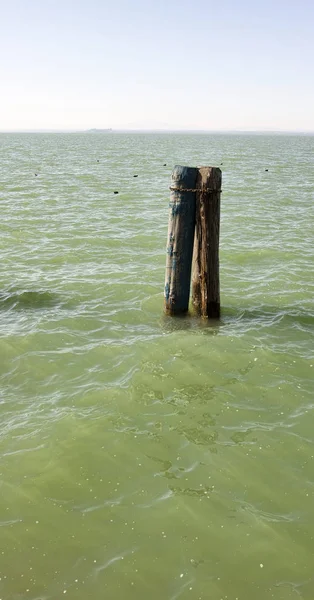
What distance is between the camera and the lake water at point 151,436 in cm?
418

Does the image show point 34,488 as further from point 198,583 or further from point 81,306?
point 81,306

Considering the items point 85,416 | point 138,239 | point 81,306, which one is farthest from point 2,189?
point 85,416

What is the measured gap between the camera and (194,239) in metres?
8.43

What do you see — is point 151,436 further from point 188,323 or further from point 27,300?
point 27,300

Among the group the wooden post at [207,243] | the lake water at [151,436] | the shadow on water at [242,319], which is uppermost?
the wooden post at [207,243]

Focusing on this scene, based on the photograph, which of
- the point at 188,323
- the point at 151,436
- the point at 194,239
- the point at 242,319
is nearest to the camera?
the point at 151,436

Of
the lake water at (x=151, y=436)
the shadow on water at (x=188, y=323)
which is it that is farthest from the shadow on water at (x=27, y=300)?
the shadow on water at (x=188, y=323)

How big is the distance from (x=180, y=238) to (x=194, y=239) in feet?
0.89

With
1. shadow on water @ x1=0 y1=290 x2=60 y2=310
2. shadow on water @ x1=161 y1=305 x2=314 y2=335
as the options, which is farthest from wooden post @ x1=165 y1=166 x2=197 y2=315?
shadow on water @ x1=0 y1=290 x2=60 y2=310

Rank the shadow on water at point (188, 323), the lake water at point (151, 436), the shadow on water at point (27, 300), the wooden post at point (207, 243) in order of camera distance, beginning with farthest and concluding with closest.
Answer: the shadow on water at point (27, 300) → the shadow on water at point (188, 323) → the wooden post at point (207, 243) → the lake water at point (151, 436)

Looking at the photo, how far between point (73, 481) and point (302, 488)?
231cm

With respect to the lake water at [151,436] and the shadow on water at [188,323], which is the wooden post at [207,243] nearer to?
the shadow on water at [188,323]

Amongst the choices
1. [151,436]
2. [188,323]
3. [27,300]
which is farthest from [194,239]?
[27,300]

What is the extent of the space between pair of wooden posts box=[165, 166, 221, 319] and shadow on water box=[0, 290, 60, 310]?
2.61 meters
